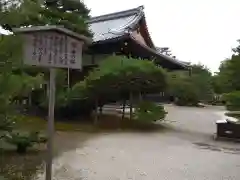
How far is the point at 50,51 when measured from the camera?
14.3 feet

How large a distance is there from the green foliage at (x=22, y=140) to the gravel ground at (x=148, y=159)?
2.60 feet

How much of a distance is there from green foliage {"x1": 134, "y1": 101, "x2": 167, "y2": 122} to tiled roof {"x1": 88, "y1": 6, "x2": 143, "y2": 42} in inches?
203

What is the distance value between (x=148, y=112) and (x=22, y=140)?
6.20 m

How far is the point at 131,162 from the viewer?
677 centimetres

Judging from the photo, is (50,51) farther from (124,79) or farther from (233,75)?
(233,75)

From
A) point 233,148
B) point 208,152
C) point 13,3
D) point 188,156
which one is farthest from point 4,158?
point 233,148

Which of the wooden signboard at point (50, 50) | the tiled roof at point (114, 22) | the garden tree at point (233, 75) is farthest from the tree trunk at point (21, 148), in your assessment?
the garden tree at point (233, 75)

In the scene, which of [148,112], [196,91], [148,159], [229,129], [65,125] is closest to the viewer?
[148,159]

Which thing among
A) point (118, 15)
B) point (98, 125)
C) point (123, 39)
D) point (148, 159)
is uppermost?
point (118, 15)

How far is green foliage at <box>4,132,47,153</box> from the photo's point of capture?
281 inches

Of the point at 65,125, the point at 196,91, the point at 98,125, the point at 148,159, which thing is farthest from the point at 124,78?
the point at 196,91

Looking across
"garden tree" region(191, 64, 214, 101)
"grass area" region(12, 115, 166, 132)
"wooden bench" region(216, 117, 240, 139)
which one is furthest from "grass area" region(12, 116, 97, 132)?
"garden tree" region(191, 64, 214, 101)

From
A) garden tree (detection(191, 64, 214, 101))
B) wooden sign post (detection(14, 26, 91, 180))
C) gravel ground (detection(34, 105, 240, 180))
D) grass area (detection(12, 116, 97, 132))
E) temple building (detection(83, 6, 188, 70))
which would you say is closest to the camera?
wooden sign post (detection(14, 26, 91, 180))

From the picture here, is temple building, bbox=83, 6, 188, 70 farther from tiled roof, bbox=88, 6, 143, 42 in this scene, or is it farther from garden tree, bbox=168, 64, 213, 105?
garden tree, bbox=168, 64, 213, 105
